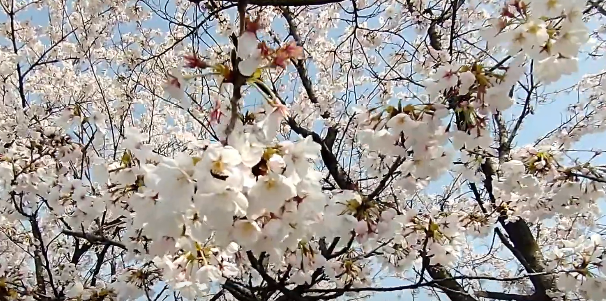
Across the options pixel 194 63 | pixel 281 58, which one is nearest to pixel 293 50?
pixel 281 58

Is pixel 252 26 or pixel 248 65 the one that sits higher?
pixel 252 26

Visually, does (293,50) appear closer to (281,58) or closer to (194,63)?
(281,58)

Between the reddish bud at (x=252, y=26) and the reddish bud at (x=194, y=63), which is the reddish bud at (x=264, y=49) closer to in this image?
the reddish bud at (x=252, y=26)

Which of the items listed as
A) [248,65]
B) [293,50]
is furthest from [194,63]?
[293,50]

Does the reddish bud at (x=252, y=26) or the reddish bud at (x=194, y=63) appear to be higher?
the reddish bud at (x=252, y=26)

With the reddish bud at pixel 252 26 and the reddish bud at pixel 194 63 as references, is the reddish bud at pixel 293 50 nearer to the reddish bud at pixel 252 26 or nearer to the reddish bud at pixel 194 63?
the reddish bud at pixel 252 26

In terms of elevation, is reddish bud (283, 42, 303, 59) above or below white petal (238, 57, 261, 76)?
above

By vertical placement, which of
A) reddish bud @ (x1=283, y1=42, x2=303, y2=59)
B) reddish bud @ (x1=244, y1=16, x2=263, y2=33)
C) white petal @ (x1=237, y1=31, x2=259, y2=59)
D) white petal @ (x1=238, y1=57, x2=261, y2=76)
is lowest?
white petal @ (x1=238, y1=57, x2=261, y2=76)

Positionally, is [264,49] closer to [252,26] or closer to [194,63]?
→ [252,26]

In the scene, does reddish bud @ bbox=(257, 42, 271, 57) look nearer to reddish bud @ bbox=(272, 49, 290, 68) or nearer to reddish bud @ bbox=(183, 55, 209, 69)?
reddish bud @ bbox=(272, 49, 290, 68)

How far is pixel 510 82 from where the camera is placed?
6.38 feet

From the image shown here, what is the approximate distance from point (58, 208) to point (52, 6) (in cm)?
482

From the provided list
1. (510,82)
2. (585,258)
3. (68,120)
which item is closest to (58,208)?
(68,120)

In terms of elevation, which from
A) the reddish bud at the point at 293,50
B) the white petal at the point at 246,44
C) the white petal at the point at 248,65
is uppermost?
the reddish bud at the point at 293,50
